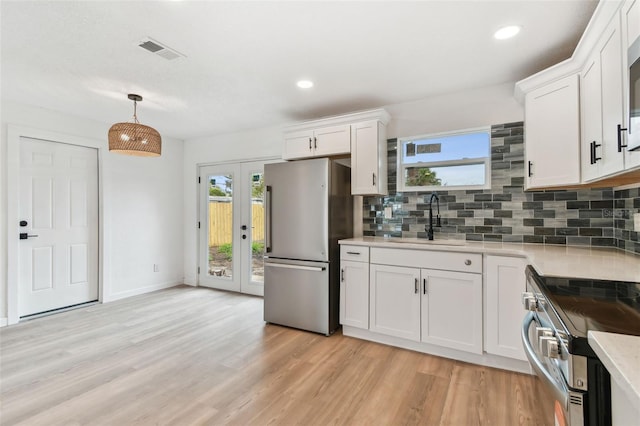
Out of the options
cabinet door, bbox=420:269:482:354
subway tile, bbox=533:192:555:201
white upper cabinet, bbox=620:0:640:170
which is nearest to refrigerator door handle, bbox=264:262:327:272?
cabinet door, bbox=420:269:482:354

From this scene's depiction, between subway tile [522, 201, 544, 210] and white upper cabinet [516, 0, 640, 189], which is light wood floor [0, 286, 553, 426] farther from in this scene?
subway tile [522, 201, 544, 210]

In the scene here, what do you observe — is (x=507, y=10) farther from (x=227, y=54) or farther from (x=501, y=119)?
(x=227, y=54)

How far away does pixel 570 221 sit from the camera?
8.38 ft

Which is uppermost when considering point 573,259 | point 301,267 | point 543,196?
point 543,196

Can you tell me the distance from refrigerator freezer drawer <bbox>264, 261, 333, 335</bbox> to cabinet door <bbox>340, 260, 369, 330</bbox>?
0.16 m

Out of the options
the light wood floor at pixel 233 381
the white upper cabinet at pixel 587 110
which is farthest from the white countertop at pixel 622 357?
the white upper cabinet at pixel 587 110

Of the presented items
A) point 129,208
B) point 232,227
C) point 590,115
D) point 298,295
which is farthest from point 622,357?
point 129,208

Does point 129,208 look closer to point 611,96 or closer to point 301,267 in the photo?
point 301,267

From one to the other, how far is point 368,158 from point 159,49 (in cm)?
202

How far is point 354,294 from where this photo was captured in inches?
117

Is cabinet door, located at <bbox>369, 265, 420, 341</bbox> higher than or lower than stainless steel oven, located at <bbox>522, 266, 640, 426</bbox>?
lower

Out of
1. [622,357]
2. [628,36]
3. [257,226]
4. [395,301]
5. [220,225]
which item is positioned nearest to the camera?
[622,357]

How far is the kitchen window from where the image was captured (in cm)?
298

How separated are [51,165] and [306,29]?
140 inches
